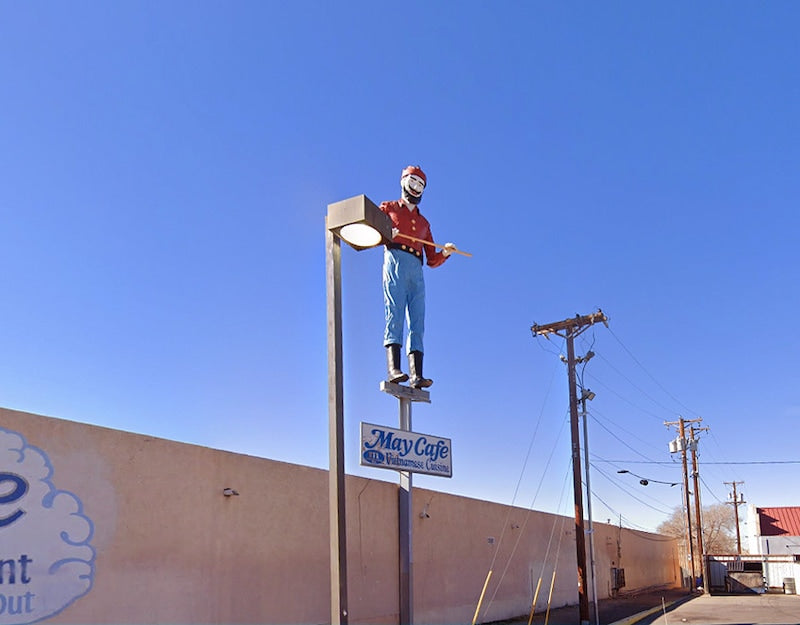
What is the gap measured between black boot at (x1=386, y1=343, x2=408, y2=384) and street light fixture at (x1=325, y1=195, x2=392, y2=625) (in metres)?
5.73

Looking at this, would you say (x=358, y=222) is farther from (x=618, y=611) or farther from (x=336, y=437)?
(x=618, y=611)

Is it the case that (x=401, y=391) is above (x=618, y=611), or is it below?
above

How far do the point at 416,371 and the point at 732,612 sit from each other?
21209 millimetres

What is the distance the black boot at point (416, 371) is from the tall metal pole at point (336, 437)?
20.8 feet

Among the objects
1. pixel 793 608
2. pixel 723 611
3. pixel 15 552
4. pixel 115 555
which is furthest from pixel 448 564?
pixel 793 608

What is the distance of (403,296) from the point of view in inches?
536

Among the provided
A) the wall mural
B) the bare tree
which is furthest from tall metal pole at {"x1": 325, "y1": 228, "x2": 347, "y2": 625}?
the bare tree

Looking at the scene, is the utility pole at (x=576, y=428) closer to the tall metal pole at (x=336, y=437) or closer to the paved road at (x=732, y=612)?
the paved road at (x=732, y=612)

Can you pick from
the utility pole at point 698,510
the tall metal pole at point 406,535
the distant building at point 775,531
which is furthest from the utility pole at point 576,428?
the distant building at point 775,531

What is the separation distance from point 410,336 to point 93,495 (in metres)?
6.01

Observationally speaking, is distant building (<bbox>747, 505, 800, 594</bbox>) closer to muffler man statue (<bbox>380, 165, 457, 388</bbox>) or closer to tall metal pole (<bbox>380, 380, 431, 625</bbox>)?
tall metal pole (<bbox>380, 380, 431, 625</bbox>)

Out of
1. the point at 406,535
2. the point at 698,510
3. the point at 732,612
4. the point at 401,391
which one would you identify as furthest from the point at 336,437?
the point at 698,510

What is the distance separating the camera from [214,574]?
11.2m

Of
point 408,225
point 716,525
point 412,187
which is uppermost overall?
point 412,187
